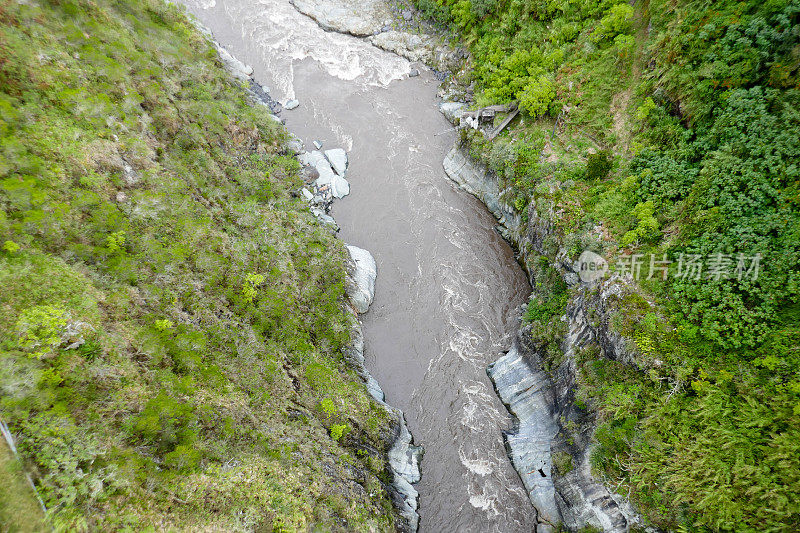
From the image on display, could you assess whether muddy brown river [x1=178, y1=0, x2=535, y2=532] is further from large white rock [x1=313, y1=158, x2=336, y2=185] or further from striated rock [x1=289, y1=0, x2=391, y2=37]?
large white rock [x1=313, y1=158, x2=336, y2=185]

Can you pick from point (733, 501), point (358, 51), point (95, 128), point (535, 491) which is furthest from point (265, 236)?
point (358, 51)

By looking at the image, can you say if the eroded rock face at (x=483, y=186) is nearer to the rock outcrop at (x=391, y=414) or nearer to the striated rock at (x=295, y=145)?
the rock outcrop at (x=391, y=414)

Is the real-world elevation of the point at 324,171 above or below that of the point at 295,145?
above

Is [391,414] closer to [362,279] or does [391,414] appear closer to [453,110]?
[362,279]

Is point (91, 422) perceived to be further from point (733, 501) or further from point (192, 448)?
point (733, 501)

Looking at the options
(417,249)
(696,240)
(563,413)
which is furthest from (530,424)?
(417,249)

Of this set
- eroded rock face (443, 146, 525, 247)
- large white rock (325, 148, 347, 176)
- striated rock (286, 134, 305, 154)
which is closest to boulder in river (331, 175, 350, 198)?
large white rock (325, 148, 347, 176)
